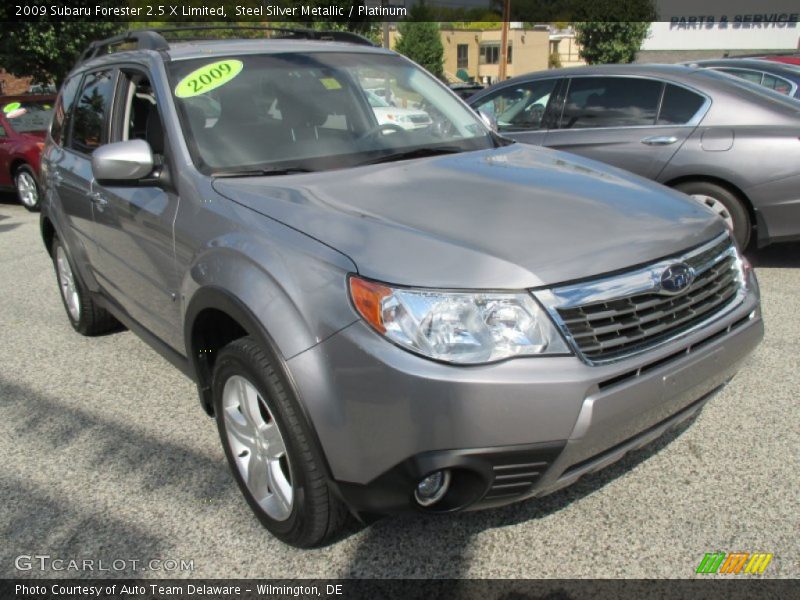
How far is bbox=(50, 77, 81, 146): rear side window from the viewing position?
4.27 meters

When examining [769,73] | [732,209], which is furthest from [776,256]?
[769,73]

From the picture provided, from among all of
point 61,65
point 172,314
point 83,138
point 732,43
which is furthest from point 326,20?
point 732,43

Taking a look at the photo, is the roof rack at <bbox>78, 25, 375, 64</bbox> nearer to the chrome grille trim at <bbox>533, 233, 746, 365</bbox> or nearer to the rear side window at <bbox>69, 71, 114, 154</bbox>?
the rear side window at <bbox>69, 71, 114, 154</bbox>

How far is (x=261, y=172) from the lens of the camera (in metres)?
2.75

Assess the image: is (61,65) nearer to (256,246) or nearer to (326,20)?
(326,20)

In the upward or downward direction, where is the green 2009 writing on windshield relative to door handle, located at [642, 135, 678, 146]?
upward

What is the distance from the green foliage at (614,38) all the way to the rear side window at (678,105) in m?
39.6

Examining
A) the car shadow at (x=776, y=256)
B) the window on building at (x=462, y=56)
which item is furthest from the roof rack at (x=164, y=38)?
the window on building at (x=462, y=56)

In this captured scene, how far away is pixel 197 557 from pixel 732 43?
173 feet

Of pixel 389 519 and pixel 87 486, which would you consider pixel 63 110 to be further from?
pixel 389 519

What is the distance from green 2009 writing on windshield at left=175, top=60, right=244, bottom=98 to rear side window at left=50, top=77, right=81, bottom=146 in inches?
61.1

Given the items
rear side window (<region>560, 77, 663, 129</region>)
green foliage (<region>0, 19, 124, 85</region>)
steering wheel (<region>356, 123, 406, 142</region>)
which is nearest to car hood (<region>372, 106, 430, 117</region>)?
steering wheel (<region>356, 123, 406, 142</region>)

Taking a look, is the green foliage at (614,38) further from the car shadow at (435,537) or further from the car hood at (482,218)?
the car shadow at (435,537)

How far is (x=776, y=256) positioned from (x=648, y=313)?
4.55 metres
